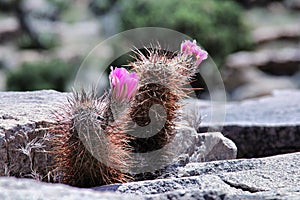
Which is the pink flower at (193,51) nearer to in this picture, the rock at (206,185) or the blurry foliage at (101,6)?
the rock at (206,185)

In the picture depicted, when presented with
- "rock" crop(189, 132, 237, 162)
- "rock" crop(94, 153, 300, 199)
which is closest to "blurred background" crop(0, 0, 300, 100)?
"rock" crop(189, 132, 237, 162)

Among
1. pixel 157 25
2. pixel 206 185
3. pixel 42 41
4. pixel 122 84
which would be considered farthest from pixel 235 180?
pixel 42 41

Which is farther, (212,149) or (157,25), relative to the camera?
(157,25)

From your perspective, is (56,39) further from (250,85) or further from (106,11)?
(250,85)

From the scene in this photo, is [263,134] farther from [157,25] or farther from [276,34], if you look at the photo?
[276,34]

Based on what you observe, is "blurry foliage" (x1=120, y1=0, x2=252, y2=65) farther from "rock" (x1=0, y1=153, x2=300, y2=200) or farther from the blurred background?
"rock" (x1=0, y1=153, x2=300, y2=200)
